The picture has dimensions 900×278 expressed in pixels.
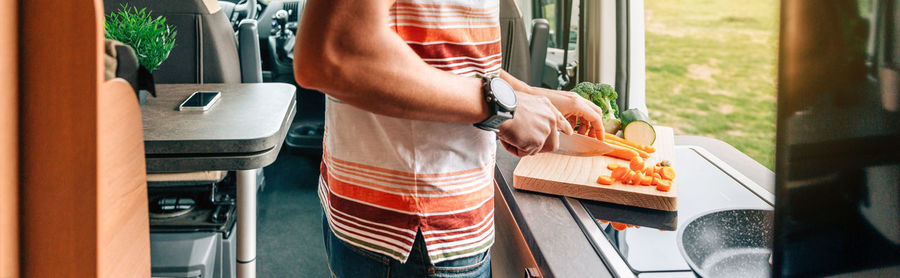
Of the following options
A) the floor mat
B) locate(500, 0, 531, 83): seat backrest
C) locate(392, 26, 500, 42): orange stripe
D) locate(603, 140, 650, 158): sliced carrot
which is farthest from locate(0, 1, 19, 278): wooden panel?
the floor mat

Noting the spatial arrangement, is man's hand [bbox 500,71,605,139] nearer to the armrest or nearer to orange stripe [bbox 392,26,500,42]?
orange stripe [bbox 392,26,500,42]

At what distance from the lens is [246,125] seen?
5.18 feet

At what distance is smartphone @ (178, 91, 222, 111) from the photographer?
5.68 feet

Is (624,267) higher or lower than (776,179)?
lower

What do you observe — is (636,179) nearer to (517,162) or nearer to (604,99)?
(517,162)

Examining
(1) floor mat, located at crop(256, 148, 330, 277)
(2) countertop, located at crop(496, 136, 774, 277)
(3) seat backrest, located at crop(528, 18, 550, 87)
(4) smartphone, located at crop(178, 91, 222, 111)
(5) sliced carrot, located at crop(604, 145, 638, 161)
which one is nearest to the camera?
(2) countertop, located at crop(496, 136, 774, 277)

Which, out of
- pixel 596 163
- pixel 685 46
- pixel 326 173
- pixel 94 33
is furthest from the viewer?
pixel 685 46

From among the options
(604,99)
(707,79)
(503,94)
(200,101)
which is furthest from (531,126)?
(707,79)

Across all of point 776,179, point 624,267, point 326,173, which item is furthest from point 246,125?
point 776,179

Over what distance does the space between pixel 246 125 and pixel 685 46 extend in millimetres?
4694

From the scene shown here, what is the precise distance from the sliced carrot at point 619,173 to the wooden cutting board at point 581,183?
18 mm

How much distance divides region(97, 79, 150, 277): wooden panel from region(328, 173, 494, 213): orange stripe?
0.48m

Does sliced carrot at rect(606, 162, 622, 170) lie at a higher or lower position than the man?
lower

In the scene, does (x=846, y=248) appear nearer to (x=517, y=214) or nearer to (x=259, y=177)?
(x=517, y=214)
